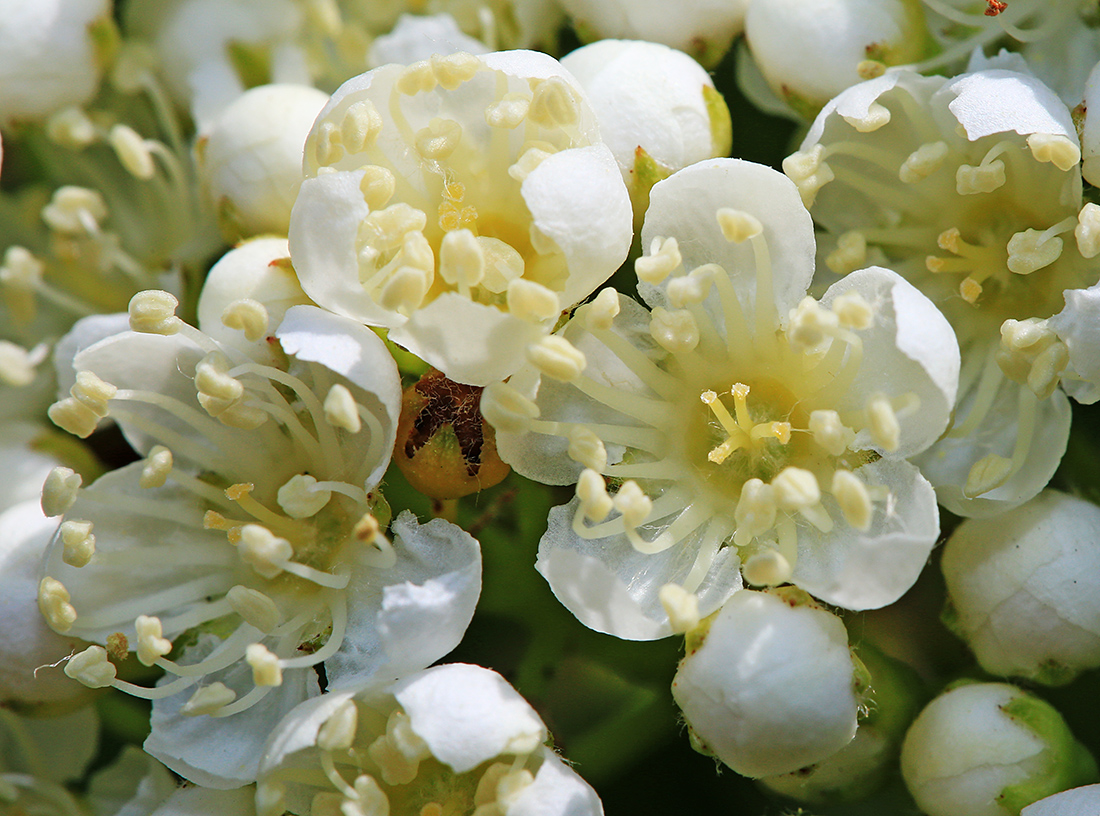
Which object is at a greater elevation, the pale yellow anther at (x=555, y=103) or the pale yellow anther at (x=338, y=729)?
the pale yellow anther at (x=555, y=103)

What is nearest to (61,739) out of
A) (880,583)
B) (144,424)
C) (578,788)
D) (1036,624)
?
(144,424)

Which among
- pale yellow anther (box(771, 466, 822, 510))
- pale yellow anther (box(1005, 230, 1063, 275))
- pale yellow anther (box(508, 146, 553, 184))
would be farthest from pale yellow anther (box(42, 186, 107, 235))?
pale yellow anther (box(1005, 230, 1063, 275))

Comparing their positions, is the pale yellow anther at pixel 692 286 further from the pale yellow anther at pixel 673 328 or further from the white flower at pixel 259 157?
the white flower at pixel 259 157

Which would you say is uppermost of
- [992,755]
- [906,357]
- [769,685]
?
[906,357]

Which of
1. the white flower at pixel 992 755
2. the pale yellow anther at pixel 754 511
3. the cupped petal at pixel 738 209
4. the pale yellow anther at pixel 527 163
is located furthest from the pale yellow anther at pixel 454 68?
the white flower at pixel 992 755

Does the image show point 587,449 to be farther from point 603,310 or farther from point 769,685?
point 769,685

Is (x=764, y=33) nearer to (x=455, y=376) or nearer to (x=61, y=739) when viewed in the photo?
(x=455, y=376)

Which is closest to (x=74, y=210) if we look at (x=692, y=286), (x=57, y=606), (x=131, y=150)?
(x=131, y=150)

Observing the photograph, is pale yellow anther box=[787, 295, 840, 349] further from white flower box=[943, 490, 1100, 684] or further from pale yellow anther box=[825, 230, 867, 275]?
white flower box=[943, 490, 1100, 684]
